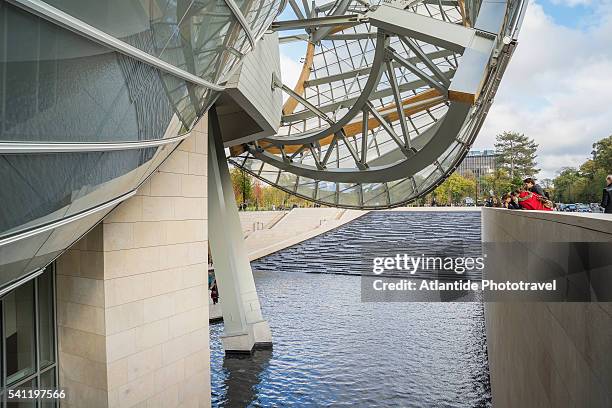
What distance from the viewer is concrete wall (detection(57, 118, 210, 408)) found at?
668cm

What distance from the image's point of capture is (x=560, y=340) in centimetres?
342

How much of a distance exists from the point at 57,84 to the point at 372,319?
52.3ft

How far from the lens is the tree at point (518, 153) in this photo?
74750 millimetres

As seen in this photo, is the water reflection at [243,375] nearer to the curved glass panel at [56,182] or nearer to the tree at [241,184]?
the curved glass panel at [56,182]

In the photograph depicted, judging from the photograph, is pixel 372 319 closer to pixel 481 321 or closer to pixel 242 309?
pixel 481 321

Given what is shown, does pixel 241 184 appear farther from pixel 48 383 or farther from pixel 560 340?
pixel 560 340

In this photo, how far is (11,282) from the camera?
158 inches

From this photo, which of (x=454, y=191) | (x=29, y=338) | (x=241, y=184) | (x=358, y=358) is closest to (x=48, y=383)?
(x=29, y=338)

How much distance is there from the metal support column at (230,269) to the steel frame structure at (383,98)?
352cm

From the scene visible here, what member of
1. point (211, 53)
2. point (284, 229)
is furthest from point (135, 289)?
point (284, 229)

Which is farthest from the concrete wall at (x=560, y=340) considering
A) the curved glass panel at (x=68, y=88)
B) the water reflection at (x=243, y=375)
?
the water reflection at (x=243, y=375)

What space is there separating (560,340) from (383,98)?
54.4ft

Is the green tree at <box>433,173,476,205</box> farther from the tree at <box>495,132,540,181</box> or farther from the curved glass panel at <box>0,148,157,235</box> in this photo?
the curved glass panel at <box>0,148,157,235</box>

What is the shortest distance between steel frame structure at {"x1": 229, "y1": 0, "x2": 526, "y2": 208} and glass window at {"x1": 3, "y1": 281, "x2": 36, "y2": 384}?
7.17m
